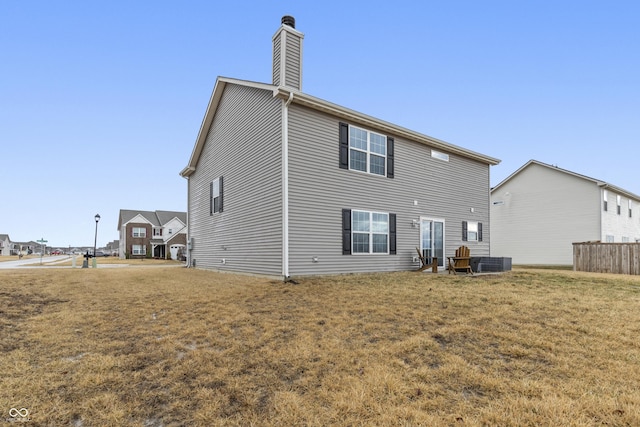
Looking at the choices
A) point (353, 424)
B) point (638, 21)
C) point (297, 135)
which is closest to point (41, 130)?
point (297, 135)

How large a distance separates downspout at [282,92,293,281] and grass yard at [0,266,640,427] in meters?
2.82

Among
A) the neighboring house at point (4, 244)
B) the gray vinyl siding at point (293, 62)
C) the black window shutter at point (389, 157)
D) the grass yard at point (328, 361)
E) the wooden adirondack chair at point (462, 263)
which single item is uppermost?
the gray vinyl siding at point (293, 62)

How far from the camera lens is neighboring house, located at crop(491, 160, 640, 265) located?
69.4 feet

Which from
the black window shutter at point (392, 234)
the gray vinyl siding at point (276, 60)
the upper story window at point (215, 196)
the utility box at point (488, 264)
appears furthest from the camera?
the upper story window at point (215, 196)

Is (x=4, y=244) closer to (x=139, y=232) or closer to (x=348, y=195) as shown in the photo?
(x=139, y=232)

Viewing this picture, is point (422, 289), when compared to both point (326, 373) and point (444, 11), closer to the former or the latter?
point (326, 373)

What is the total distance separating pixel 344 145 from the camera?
11.6 metres

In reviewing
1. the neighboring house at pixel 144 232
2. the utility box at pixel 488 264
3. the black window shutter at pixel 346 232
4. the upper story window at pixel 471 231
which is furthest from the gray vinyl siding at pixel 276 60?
the neighboring house at pixel 144 232

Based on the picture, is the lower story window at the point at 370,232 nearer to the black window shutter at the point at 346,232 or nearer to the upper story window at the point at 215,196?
the black window shutter at the point at 346,232

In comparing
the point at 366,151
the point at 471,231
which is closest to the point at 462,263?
the point at 471,231

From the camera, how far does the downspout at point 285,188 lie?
995 cm

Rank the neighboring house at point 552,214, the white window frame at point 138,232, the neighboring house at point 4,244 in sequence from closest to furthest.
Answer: the neighboring house at point 552,214
the white window frame at point 138,232
the neighboring house at point 4,244

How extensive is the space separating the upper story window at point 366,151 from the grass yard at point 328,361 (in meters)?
5.90

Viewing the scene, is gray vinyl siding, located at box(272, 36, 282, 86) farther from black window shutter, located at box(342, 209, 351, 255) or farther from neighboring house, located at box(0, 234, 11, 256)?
neighboring house, located at box(0, 234, 11, 256)
